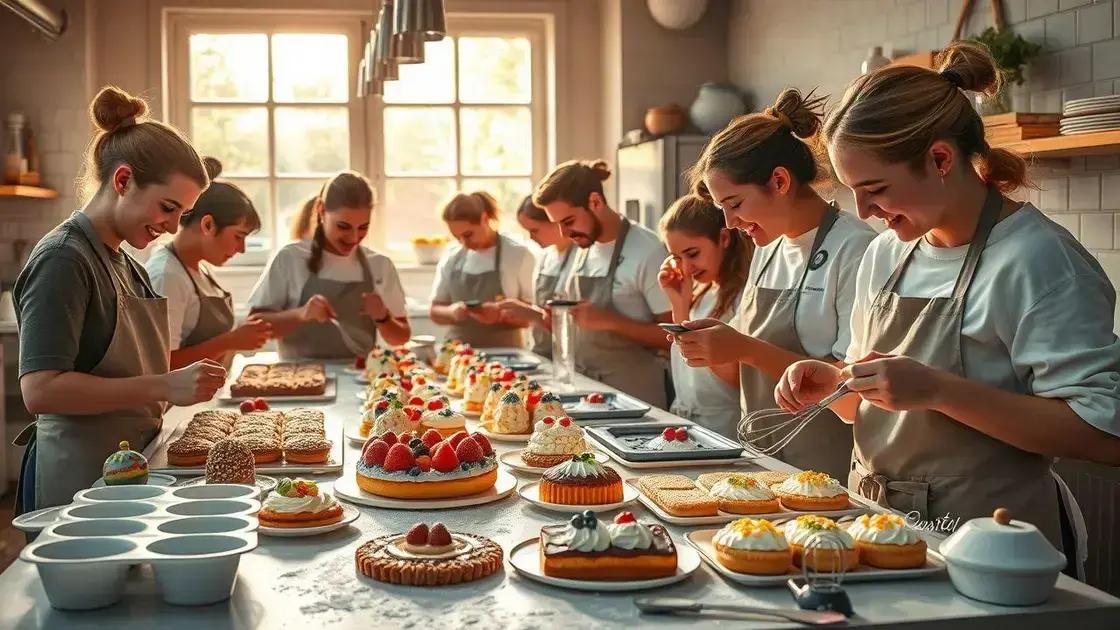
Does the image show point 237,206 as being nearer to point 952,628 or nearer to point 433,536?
point 433,536

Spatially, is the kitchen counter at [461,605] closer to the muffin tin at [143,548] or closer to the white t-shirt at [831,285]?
the muffin tin at [143,548]

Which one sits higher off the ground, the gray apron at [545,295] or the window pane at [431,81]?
the window pane at [431,81]

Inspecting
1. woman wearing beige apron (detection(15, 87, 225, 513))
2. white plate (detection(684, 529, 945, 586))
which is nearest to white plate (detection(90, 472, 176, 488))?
woman wearing beige apron (detection(15, 87, 225, 513))

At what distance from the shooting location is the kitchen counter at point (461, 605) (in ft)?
4.56

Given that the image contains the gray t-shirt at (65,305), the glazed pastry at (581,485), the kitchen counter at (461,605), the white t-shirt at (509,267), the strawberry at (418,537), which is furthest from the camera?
the white t-shirt at (509,267)

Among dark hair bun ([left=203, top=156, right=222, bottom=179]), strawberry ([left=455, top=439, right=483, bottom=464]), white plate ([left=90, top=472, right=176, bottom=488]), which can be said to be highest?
dark hair bun ([left=203, top=156, right=222, bottom=179])

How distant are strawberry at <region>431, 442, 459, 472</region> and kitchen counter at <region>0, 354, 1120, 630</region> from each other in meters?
0.38

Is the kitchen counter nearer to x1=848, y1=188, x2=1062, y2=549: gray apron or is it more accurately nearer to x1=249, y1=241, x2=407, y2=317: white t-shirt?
x1=848, y1=188, x2=1062, y2=549: gray apron

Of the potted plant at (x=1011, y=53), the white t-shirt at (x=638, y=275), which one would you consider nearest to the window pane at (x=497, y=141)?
the white t-shirt at (x=638, y=275)

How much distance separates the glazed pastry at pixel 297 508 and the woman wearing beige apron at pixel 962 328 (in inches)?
32.8

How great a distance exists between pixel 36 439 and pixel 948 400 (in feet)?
6.13

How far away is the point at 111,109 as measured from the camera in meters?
2.49

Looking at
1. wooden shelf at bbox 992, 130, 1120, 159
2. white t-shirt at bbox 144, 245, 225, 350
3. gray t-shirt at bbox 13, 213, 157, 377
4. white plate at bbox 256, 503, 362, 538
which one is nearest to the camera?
white plate at bbox 256, 503, 362, 538

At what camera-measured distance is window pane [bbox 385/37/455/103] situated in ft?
21.7
